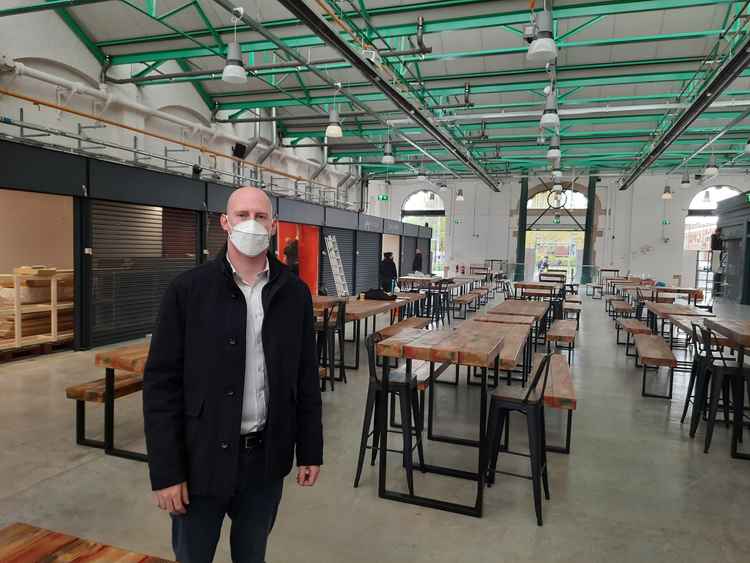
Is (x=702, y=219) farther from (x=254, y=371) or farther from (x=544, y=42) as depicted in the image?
(x=254, y=371)

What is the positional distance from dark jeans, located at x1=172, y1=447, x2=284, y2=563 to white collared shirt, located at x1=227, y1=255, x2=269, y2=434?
0.09 meters

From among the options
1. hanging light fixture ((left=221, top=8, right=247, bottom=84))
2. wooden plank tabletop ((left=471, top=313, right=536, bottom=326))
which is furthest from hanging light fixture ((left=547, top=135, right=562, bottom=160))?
hanging light fixture ((left=221, top=8, right=247, bottom=84))

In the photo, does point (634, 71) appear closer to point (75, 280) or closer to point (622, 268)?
point (75, 280)

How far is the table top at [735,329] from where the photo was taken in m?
3.70

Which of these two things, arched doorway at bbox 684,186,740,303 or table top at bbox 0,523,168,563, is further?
arched doorway at bbox 684,186,740,303

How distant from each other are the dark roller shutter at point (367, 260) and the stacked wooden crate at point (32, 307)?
898cm

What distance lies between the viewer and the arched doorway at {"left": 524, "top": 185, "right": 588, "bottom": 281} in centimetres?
2223

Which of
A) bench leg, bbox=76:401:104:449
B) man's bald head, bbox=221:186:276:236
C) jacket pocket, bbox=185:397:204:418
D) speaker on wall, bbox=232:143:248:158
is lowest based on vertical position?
bench leg, bbox=76:401:104:449

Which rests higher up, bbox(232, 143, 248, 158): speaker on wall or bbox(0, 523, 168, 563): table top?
bbox(232, 143, 248, 158): speaker on wall

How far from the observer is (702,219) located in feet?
68.9

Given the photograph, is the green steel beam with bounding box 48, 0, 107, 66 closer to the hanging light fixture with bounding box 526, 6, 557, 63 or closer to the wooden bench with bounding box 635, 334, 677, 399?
the hanging light fixture with bounding box 526, 6, 557, 63

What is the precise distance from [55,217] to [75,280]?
9.77 feet

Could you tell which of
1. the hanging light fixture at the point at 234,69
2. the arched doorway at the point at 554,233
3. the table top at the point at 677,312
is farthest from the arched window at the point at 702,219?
the hanging light fixture at the point at 234,69

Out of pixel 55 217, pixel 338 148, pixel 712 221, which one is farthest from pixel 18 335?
pixel 712 221
